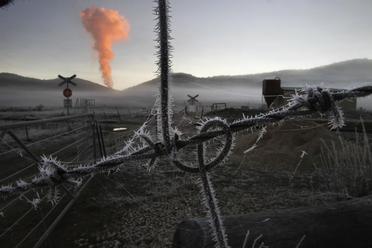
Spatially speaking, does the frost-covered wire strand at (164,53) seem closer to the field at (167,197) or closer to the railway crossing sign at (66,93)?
the field at (167,197)

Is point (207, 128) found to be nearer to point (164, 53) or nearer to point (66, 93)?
point (164, 53)

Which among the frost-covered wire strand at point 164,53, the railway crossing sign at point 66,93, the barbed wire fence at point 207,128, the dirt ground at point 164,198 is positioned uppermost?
the railway crossing sign at point 66,93

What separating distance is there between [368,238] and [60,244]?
405 centimetres

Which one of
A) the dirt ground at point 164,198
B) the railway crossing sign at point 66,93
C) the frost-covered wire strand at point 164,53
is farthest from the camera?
the railway crossing sign at point 66,93

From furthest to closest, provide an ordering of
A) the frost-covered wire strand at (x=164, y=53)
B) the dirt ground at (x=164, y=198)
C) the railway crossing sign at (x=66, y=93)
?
the railway crossing sign at (x=66, y=93)
the dirt ground at (x=164, y=198)
the frost-covered wire strand at (x=164, y=53)

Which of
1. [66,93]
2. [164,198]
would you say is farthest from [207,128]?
[66,93]

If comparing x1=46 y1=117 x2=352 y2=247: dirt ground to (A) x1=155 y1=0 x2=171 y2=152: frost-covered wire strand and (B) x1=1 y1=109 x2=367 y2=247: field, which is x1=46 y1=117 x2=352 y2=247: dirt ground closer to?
(B) x1=1 y1=109 x2=367 y2=247: field

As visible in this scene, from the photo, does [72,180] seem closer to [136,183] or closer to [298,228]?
[298,228]

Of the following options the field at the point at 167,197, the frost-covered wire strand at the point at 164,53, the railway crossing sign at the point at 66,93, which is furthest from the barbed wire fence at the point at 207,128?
the railway crossing sign at the point at 66,93

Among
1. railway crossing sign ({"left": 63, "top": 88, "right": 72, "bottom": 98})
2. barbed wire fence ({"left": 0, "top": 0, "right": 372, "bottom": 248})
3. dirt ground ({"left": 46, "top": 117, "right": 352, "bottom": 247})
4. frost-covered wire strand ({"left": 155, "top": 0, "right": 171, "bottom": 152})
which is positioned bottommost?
dirt ground ({"left": 46, "top": 117, "right": 352, "bottom": 247})

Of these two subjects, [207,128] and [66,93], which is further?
[66,93]

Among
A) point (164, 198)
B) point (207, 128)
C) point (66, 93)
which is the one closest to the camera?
point (207, 128)

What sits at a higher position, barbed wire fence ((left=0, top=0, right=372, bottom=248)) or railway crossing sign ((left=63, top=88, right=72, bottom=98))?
railway crossing sign ((left=63, top=88, right=72, bottom=98))

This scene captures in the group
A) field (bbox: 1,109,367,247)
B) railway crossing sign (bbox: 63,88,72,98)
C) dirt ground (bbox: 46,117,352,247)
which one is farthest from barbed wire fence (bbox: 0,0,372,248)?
railway crossing sign (bbox: 63,88,72,98)
